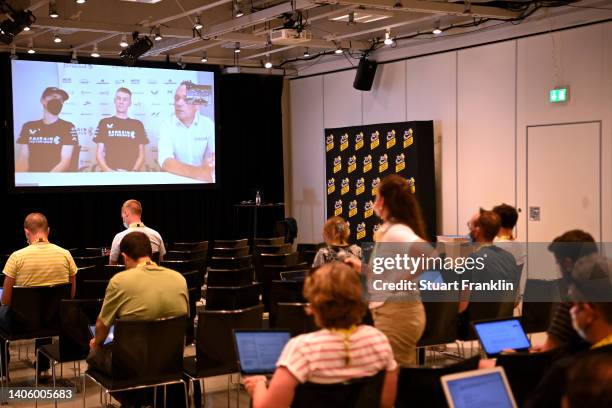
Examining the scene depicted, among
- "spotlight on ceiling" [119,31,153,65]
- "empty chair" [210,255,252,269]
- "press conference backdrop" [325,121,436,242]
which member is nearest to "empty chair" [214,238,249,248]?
"empty chair" [210,255,252,269]

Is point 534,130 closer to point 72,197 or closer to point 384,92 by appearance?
point 384,92

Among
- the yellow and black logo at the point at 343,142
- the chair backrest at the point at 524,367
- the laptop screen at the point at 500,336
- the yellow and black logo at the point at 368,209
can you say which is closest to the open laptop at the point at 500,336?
the laptop screen at the point at 500,336

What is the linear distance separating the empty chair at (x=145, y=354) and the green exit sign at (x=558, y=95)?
24.0 ft

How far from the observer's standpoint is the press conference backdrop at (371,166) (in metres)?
12.1

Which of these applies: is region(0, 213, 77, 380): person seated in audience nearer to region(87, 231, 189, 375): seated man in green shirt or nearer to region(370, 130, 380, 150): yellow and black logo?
region(87, 231, 189, 375): seated man in green shirt

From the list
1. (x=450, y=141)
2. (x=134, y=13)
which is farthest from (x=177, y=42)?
(x=450, y=141)

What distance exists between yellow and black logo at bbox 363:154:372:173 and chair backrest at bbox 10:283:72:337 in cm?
746

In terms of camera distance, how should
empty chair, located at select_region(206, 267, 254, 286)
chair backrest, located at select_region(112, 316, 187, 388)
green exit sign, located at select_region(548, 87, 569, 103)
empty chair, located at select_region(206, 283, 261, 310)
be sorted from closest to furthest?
chair backrest, located at select_region(112, 316, 187, 388) → empty chair, located at select_region(206, 283, 261, 310) → empty chair, located at select_region(206, 267, 254, 286) → green exit sign, located at select_region(548, 87, 569, 103)

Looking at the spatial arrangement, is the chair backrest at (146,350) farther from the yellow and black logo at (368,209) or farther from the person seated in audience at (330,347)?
the yellow and black logo at (368,209)

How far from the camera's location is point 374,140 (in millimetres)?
12859

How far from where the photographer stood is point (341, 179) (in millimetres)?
13547

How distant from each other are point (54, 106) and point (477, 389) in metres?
11.2

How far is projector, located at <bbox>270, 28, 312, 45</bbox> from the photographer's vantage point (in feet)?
34.7

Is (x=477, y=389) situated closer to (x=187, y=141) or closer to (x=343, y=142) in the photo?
(x=343, y=142)
